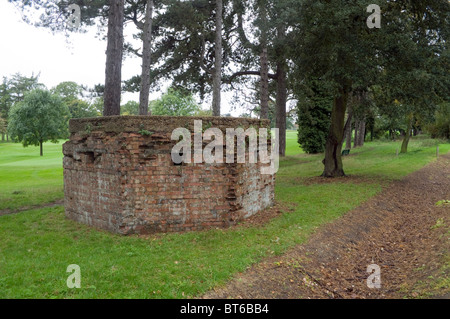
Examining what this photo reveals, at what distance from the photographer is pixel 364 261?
23.9 ft

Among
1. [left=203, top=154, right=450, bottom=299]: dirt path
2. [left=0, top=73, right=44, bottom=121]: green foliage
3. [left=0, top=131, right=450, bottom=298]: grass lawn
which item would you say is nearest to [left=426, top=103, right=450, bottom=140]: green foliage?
[left=203, top=154, right=450, bottom=299]: dirt path

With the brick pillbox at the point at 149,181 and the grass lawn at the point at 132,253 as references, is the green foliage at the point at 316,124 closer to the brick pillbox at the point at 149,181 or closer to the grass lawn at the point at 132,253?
the grass lawn at the point at 132,253

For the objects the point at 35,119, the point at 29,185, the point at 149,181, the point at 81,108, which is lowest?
the point at 29,185

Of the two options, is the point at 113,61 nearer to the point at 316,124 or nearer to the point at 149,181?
the point at 149,181

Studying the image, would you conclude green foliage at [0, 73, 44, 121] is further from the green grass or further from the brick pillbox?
the brick pillbox

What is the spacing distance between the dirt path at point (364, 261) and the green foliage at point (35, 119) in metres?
35.4

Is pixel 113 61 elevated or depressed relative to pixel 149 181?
elevated

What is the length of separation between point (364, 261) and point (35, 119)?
3799 cm

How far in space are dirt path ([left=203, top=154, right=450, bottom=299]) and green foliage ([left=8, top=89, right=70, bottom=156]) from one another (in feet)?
116

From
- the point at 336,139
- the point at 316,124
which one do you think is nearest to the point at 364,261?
the point at 336,139

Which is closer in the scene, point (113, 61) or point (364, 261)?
point (364, 261)

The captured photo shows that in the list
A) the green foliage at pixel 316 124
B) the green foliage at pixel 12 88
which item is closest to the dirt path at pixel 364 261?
the green foliage at pixel 316 124

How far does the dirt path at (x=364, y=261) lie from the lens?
553cm

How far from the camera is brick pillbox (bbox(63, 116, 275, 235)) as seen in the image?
24.1 ft
